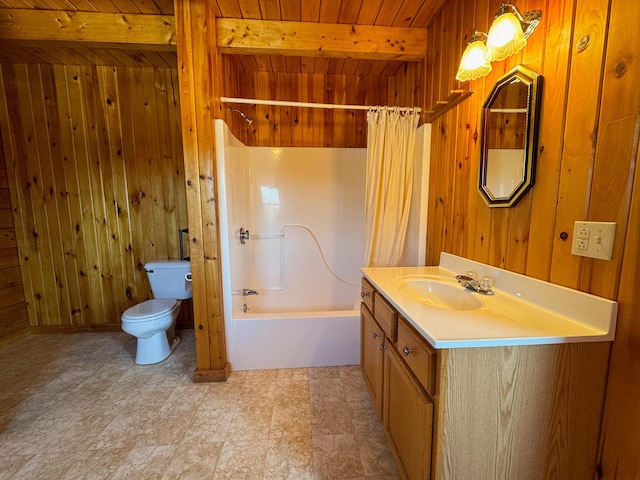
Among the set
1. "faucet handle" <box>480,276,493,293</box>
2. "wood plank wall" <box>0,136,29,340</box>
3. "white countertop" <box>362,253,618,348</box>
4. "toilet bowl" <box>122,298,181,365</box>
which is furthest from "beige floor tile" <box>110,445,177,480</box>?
"wood plank wall" <box>0,136,29,340</box>

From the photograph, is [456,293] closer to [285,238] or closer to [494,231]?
[494,231]

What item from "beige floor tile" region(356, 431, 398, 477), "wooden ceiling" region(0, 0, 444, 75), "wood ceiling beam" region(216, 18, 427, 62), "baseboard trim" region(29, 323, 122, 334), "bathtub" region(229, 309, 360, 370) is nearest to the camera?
"beige floor tile" region(356, 431, 398, 477)

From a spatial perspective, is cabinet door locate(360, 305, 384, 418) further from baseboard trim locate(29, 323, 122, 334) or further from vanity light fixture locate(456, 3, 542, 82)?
baseboard trim locate(29, 323, 122, 334)

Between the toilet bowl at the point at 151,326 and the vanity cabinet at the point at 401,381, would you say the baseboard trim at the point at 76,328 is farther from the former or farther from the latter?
the vanity cabinet at the point at 401,381

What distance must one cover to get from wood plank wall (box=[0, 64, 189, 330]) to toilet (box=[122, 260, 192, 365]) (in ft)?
0.85

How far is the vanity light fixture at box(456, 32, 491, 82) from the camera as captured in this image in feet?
3.85

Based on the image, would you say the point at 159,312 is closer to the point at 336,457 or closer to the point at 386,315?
the point at 336,457

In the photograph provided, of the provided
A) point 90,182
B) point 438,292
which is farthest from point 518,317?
point 90,182

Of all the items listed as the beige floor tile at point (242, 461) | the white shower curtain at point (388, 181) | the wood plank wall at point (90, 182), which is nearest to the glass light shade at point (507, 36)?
the white shower curtain at point (388, 181)

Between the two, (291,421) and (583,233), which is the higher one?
(583,233)

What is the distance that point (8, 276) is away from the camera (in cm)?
240

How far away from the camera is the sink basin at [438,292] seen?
4.00 feet

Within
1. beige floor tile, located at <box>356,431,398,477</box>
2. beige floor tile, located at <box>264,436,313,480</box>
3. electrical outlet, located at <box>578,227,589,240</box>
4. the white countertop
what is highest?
electrical outlet, located at <box>578,227,589,240</box>

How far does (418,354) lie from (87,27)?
9.08 ft
